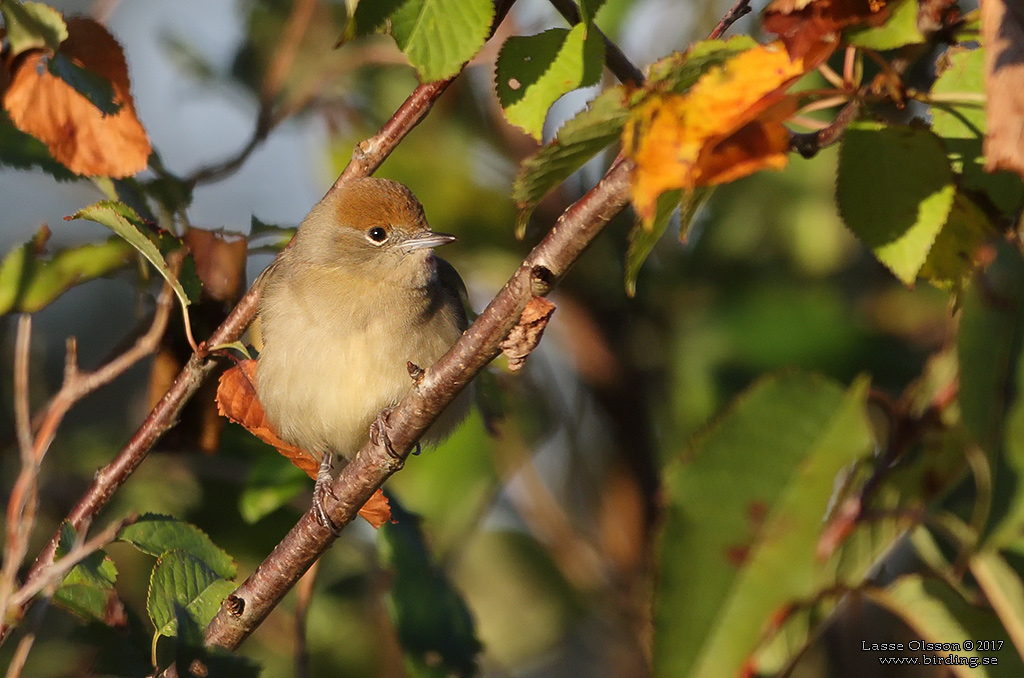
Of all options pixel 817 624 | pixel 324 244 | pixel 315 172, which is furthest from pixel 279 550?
pixel 315 172

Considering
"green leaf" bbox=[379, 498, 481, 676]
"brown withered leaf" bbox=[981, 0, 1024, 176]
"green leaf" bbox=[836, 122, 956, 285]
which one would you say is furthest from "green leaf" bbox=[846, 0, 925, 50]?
"green leaf" bbox=[379, 498, 481, 676]

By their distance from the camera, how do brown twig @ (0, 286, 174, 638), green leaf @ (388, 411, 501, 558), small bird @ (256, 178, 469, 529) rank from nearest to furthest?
brown twig @ (0, 286, 174, 638)
small bird @ (256, 178, 469, 529)
green leaf @ (388, 411, 501, 558)

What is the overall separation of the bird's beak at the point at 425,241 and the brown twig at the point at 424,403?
5.29ft

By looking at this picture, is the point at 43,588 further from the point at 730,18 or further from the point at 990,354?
the point at 990,354

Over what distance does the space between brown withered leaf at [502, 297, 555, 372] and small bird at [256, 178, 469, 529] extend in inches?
49.4

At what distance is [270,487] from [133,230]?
0.99 m

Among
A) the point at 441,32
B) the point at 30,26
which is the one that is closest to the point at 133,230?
the point at 30,26

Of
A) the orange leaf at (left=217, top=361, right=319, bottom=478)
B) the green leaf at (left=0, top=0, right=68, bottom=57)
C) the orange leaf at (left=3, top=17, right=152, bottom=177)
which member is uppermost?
the green leaf at (left=0, top=0, right=68, bottom=57)

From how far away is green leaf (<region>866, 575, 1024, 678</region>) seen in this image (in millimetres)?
2369

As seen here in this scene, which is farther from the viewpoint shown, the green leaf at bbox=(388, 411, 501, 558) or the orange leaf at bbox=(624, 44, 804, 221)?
the green leaf at bbox=(388, 411, 501, 558)

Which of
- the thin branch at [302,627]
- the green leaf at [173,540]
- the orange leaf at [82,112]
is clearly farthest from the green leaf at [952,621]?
the orange leaf at [82,112]

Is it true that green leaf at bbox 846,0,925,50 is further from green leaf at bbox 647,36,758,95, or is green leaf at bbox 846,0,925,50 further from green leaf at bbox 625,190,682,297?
green leaf at bbox 625,190,682,297

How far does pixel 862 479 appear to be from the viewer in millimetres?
2840

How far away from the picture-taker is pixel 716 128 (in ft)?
5.29
